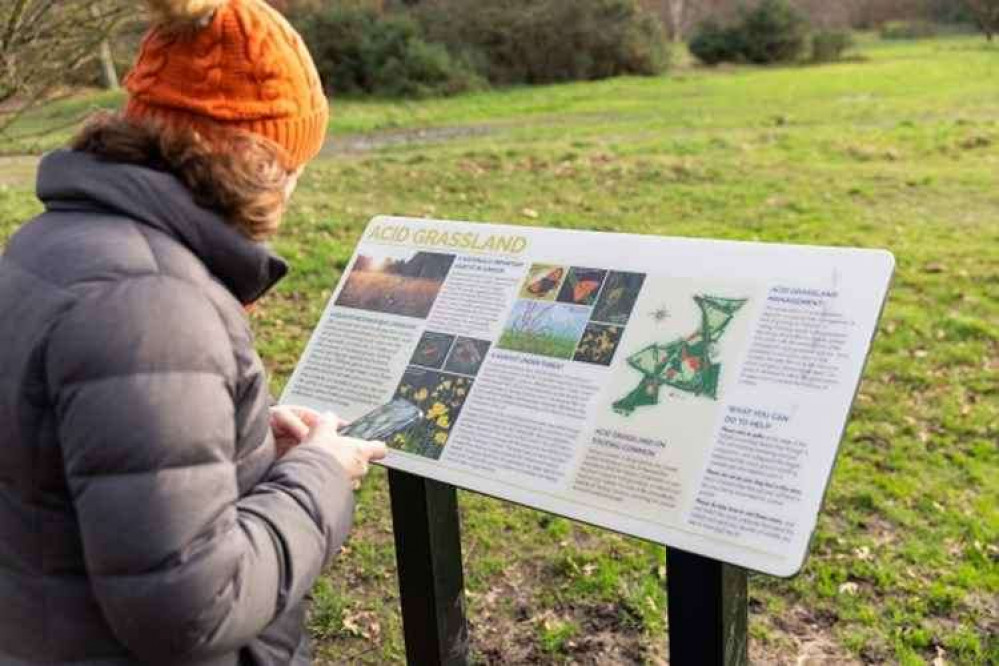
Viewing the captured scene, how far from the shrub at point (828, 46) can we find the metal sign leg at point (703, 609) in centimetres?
2726

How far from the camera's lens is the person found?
1361 mm

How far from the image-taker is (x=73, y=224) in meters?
1.50

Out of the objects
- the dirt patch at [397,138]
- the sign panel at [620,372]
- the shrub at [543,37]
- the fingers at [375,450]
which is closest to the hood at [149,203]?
the fingers at [375,450]

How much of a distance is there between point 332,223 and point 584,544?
16.4 feet

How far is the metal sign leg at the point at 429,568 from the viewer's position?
265 cm

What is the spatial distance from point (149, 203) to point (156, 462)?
1.25 feet

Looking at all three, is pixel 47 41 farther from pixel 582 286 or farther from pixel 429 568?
pixel 582 286

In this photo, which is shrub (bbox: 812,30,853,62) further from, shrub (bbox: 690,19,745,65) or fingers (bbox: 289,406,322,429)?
fingers (bbox: 289,406,322,429)

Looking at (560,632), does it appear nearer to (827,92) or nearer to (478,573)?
(478,573)

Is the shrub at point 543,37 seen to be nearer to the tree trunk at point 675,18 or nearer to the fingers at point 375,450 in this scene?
the tree trunk at point 675,18

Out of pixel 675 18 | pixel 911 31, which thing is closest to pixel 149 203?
pixel 675 18

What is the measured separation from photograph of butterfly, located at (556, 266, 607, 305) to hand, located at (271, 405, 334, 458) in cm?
67

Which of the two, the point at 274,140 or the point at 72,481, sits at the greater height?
the point at 274,140

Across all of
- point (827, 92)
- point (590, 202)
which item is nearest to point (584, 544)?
point (590, 202)
